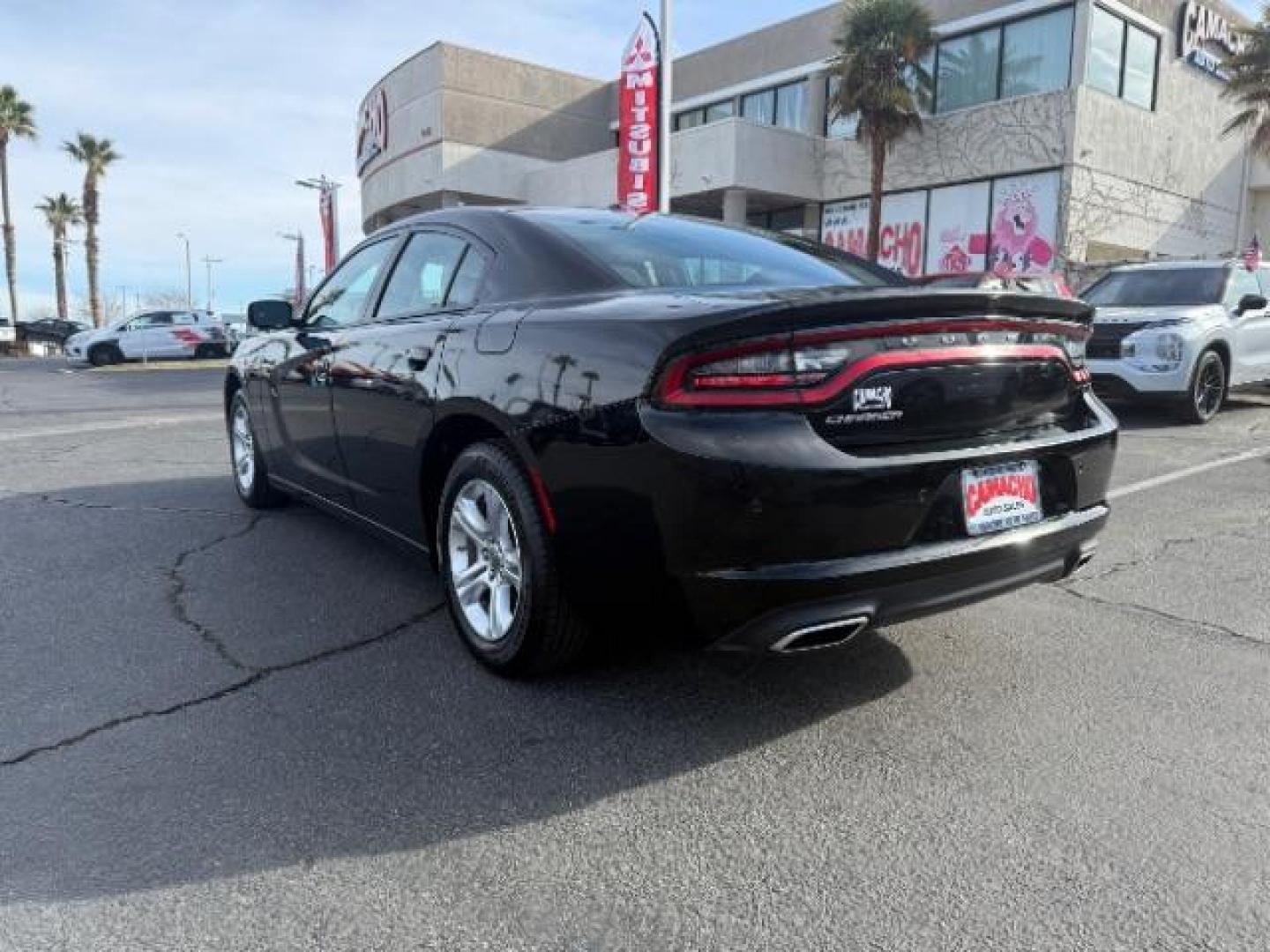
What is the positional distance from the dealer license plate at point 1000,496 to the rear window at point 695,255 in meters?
0.77

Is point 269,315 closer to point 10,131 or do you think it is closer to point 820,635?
point 820,635

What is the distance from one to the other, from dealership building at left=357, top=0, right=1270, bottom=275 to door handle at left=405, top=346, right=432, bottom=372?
1937cm

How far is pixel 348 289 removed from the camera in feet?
14.7

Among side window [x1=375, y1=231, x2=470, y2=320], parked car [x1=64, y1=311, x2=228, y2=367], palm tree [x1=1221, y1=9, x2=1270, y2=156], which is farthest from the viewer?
parked car [x1=64, y1=311, x2=228, y2=367]

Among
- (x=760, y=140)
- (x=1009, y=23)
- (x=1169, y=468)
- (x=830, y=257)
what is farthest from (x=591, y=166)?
(x=830, y=257)

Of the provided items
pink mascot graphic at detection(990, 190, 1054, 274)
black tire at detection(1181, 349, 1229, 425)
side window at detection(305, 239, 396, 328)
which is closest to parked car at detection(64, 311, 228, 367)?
pink mascot graphic at detection(990, 190, 1054, 274)

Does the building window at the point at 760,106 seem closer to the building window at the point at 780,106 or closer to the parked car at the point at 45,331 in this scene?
the building window at the point at 780,106

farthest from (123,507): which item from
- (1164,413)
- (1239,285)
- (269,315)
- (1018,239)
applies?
(1018,239)

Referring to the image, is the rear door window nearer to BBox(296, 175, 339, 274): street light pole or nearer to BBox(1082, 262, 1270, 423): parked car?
BBox(1082, 262, 1270, 423): parked car

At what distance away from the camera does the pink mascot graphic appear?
20.8 meters

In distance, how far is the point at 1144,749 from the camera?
2645mm

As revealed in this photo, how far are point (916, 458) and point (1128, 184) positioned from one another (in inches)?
901

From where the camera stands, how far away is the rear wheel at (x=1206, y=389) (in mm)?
9062

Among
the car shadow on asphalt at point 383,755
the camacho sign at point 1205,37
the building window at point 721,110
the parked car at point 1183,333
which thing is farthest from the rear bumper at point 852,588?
the building window at point 721,110
